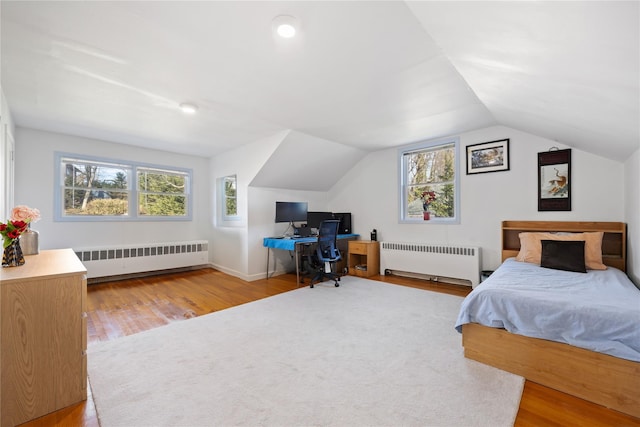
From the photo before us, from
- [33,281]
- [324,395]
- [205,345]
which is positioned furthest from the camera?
[205,345]

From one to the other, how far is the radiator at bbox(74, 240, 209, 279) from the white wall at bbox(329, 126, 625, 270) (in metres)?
3.38

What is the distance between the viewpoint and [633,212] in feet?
9.30

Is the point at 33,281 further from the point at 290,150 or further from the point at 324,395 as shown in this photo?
the point at 290,150

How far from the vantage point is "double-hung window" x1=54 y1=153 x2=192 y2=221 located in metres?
4.47

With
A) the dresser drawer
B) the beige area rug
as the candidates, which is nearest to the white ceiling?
the beige area rug

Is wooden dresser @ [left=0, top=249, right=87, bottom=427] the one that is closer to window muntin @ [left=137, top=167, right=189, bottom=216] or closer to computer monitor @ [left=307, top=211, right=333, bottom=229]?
window muntin @ [left=137, top=167, right=189, bottom=216]

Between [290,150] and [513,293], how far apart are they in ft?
11.8

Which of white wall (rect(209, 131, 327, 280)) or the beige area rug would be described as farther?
white wall (rect(209, 131, 327, 280))

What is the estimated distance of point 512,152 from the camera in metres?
3.93

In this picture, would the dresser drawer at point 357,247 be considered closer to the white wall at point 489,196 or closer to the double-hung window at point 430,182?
the white wall at point 489,196

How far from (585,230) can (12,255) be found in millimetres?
5810

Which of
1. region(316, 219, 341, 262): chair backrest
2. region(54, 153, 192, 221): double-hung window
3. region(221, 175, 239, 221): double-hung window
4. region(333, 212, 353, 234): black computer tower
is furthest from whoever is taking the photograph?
region(333, 212, 353, 234): black computer tower

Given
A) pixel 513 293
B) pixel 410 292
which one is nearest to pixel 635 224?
pixel 513 293

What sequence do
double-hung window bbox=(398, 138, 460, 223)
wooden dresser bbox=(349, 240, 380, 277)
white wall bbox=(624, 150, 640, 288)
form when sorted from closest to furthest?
white wall bbox=(624, 150, 640, 288), double-hung window bbox=(398, 138, 460, 223), wooden dresser bbox=(349, 240, 380, 277)
